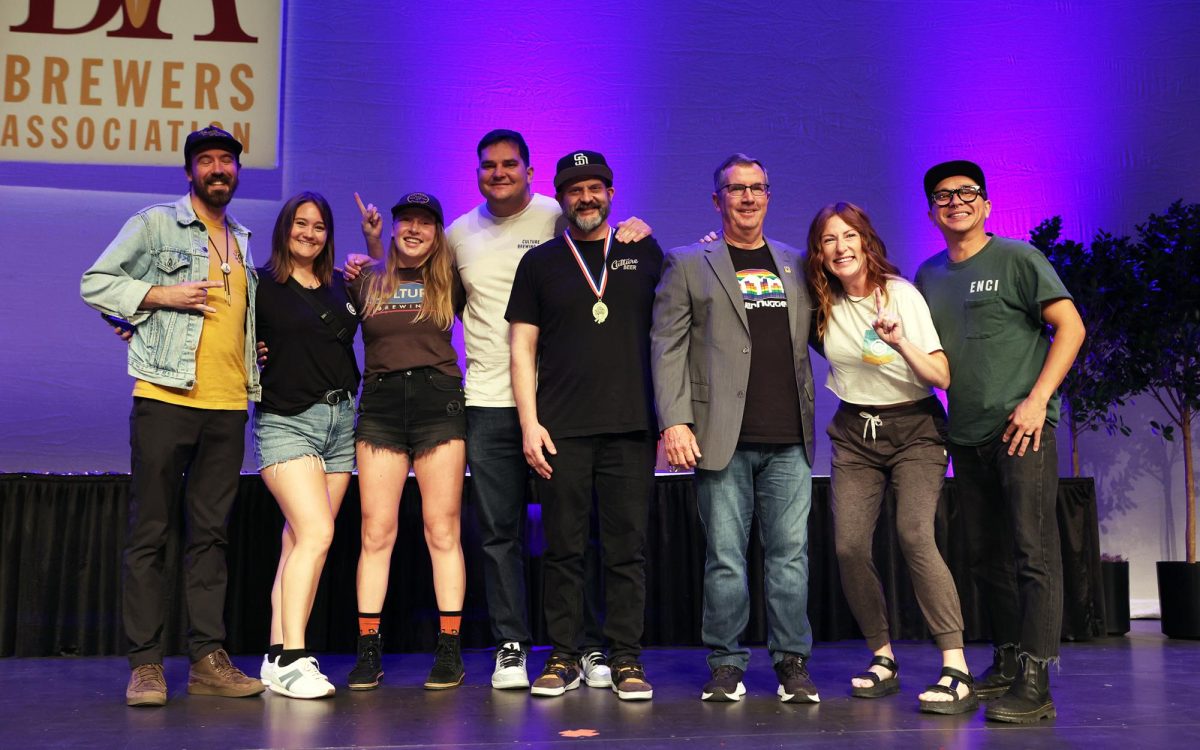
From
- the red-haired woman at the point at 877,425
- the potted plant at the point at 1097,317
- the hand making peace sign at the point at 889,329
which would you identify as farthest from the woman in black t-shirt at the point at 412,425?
the potted plant at the point at 1097,317

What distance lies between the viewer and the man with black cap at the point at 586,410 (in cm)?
291

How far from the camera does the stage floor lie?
232 cm

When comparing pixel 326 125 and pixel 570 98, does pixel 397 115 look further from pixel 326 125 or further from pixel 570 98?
pixel 570 98

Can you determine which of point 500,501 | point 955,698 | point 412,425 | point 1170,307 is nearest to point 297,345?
point 412,425

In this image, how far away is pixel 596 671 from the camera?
302 cm

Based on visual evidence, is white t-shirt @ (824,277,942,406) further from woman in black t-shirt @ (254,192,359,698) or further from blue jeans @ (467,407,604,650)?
woman in black t-shirt @ (254,192,359,698)

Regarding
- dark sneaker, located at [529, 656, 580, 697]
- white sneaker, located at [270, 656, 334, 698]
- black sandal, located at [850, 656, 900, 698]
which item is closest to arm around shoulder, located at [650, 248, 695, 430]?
dark sneaker, located at [529, 656, 580, 697]

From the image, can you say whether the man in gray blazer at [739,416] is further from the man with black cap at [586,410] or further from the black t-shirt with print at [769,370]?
the man with black cap at [586,410]

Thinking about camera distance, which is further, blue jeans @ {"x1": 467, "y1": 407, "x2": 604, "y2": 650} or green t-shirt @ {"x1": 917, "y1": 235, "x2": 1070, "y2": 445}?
blue jeans @ {"x1": 467, "y1": 407, "x2": 604, "y2": 650}

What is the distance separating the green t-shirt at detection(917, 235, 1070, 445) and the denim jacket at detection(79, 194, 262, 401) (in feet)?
6.71

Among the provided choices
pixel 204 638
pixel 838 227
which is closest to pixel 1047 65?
pixel 838 227

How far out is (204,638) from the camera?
9.85 ft

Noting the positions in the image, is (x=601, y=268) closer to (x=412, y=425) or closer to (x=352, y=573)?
(x=412, y=425)

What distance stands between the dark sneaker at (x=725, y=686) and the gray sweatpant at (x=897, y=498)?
40cm
